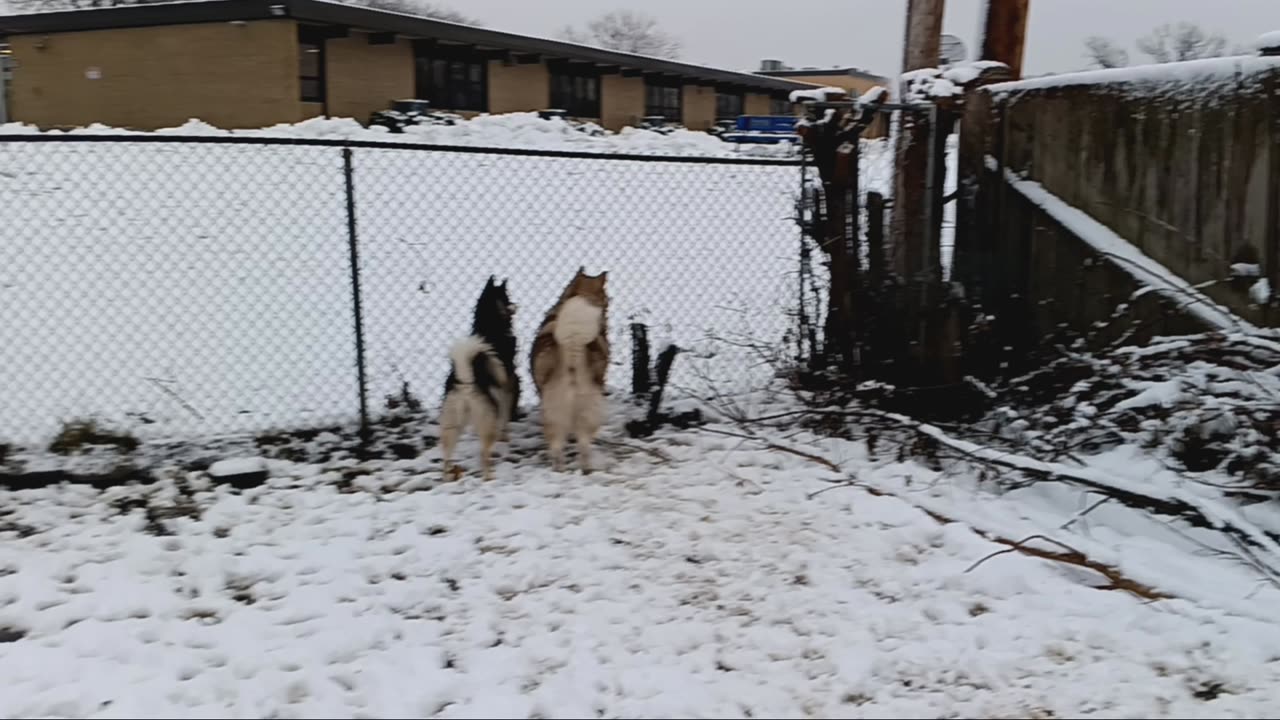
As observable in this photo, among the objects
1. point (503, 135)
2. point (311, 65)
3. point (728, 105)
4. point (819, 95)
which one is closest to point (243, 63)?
point (311, 65)

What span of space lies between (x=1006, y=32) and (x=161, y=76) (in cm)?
2103

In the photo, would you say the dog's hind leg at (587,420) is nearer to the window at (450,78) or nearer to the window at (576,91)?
the window at (450,78)

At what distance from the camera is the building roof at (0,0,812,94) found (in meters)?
21.1

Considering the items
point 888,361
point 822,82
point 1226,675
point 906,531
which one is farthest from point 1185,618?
point 822,82

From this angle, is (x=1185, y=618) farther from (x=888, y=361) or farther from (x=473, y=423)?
(x=473, y=423)

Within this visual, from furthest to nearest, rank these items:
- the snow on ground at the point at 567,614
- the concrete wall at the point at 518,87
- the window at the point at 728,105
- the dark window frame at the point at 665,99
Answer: the window at the point at 728,105 → the dark window frame at the point at 665,99 → the concrete wall at the point at 518,87 → the snow on ground at the point at 567,614

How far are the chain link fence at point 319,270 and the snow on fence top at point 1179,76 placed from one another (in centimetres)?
177

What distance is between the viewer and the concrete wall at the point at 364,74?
2270 cm

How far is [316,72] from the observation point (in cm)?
2252

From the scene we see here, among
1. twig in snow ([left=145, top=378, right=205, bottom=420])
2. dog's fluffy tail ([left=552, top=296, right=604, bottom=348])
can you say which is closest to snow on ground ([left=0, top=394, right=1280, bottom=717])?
dog's fluffy tail ([left=552, top=296, right=604, bottom=348])

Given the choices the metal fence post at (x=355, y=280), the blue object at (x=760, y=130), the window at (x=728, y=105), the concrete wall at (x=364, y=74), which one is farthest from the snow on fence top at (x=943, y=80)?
the window at (x=728, y=105)

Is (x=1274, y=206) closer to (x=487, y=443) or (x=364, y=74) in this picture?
(x=487, y=443)

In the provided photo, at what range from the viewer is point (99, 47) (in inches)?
909

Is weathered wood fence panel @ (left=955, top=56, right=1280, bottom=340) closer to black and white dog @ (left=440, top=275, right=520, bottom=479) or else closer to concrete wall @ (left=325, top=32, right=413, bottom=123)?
black and white dog @ (left=440, top=275, right=520, bottom=479)
